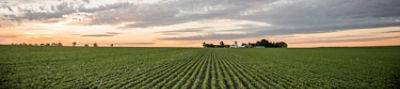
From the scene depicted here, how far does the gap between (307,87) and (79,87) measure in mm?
10187

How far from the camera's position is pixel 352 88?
354 inches

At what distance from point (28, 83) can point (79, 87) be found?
3107mm

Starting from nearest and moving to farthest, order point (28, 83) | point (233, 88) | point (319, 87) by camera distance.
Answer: point (233, 88), point (319, 87), point (28, 83)

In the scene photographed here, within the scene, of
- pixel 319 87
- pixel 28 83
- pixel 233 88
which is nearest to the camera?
pixel 233 88

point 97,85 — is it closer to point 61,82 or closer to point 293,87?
point 61,82

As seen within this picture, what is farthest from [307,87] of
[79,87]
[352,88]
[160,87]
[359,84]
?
[79,87]

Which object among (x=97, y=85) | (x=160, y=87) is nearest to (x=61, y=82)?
(x=97, y=85)

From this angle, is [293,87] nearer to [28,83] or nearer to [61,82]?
[61,82]

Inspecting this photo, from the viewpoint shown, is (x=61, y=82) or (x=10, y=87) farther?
(x=61, y=82)

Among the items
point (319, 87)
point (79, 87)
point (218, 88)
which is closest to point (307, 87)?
point (319, 87)

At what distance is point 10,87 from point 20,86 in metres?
0.38

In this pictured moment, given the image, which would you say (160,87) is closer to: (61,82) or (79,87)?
(79,87)

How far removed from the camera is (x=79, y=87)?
8.70 metres

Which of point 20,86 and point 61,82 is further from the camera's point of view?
point 61,82
